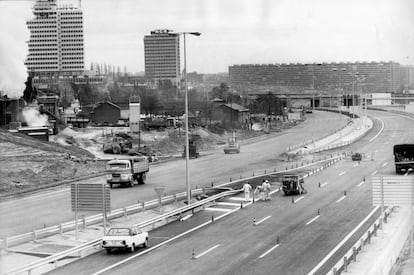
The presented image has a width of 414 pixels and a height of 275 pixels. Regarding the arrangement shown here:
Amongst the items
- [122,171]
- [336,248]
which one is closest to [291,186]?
[122,171]

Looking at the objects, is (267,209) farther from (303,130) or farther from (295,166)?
(303,130)

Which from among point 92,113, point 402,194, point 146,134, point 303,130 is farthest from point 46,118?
point 402,194

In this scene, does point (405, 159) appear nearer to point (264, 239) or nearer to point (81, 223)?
point (264, 239)

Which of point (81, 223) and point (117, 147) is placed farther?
point (117, 147)

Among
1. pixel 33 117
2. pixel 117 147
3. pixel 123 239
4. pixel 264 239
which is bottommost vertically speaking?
pixel 264 239

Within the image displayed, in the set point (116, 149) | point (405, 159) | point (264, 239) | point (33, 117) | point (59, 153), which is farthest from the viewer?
point (33, 117)
